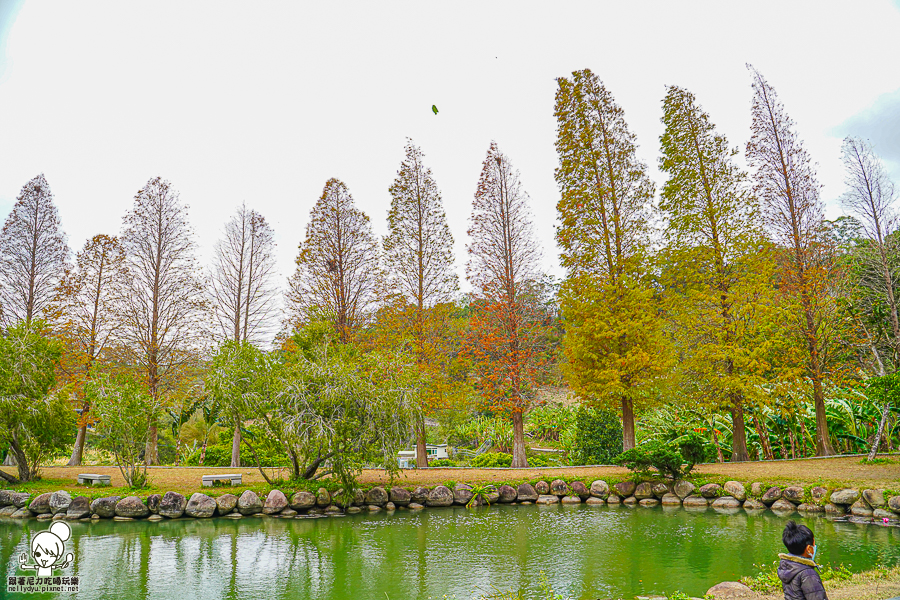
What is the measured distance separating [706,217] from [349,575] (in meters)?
15.1

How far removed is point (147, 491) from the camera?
1237 centimetres

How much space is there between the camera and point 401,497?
13031 millimetres

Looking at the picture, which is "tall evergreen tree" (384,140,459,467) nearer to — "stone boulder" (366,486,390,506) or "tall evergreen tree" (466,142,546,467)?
"tall evergreen tree" (466,142,546,467)

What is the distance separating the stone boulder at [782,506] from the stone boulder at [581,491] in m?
4.08

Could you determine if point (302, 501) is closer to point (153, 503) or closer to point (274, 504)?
point (274, 504)

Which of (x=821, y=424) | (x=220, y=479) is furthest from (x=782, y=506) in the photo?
(x=220, y=479)

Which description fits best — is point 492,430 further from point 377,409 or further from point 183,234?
point 183,234

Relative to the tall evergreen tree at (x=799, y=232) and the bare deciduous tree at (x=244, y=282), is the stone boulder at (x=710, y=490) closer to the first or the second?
the tall evergreen tree at (x=799, y=232)

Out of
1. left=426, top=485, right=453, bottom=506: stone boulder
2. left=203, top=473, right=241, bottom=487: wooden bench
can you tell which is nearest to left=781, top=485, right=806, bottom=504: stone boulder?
left=426, top=485, right=453, bottom=506: stone boulder

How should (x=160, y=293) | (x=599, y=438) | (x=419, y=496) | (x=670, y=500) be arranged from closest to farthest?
(x=670, y=500), (x=419, y=496), (x=599, y=438), (x=160, y=293)

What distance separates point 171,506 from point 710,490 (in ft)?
41.4

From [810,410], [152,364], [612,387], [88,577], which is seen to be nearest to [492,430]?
[612,387]

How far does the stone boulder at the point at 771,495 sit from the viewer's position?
447 inches

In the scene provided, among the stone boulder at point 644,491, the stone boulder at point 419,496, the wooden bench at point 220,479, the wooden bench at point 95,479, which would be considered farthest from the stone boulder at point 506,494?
the wooden bench at point 95,479
